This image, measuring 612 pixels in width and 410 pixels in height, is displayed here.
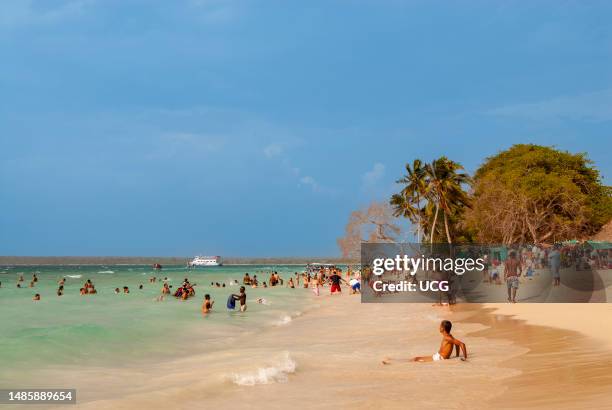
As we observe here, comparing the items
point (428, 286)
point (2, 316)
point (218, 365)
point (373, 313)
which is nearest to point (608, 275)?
point (428, 286)

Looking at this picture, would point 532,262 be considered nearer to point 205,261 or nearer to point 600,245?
point 600,245

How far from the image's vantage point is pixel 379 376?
35.0 feet

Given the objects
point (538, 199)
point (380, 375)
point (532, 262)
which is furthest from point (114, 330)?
point (538, 199)

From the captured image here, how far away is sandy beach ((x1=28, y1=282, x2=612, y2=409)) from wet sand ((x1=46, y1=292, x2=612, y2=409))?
0.02 meters

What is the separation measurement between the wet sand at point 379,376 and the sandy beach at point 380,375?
0.7 inches

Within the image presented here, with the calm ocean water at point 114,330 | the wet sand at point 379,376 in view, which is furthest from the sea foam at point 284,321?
the wet sand at point 379,376

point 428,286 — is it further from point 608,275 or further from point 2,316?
point 2,316

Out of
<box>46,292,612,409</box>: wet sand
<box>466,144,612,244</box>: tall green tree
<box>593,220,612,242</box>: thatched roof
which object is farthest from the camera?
<box>593,220,612,242</box>: thatched roof

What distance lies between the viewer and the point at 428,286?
3362 cm

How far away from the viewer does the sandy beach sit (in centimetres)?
863

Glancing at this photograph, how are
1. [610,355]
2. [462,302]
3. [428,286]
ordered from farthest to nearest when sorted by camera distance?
1. [428,286]
2. [462,302]
3. [610,355]

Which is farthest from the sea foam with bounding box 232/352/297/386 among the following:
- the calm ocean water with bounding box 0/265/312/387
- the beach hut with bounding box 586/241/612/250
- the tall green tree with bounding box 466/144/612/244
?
the tall green tree with bounding box 466/144/612/244

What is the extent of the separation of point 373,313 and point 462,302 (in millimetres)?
5444

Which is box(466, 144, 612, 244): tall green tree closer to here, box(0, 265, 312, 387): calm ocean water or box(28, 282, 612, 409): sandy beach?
box(0, 265, 312, 387): calm ocean water
